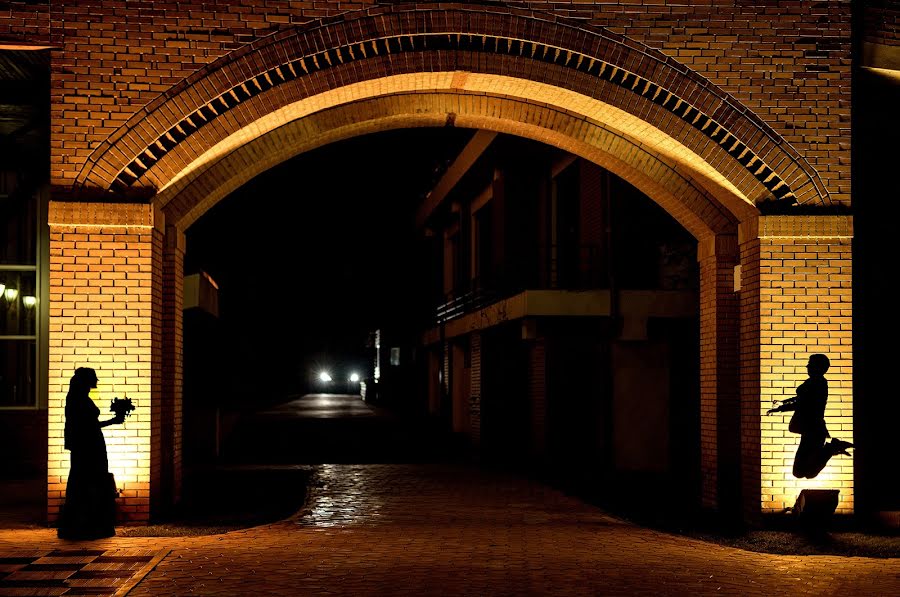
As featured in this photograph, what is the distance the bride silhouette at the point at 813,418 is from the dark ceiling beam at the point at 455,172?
38.1 feet

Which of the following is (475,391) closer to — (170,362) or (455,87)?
(170,362)

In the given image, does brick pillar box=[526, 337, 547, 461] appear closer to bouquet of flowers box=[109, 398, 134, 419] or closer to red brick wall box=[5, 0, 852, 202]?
red brick wall box=[5, 0, 852, 202]

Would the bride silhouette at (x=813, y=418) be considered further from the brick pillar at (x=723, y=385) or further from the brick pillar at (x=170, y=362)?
the brick pillar at (x=170, y=362)

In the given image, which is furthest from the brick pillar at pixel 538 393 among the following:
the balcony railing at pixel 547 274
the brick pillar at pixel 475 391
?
the brick pillar at pixel 475 391

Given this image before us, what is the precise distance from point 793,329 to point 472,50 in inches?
167

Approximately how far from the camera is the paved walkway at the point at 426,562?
7.87 meters

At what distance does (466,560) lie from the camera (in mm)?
9023

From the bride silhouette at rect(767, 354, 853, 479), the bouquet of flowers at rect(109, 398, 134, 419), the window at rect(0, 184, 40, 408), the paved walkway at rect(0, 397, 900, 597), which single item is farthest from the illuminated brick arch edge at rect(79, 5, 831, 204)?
the window at rect(0, 184, 40, 408)

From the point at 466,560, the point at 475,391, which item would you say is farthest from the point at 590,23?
the point at 475,391

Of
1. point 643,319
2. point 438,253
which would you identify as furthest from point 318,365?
point 643,319

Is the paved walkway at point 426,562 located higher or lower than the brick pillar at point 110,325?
lower

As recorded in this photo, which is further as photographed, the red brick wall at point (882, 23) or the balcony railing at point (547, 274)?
the balcony railing at point (547, 274)

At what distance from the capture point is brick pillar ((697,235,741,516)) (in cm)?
1253

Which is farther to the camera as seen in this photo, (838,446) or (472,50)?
(472,50)
